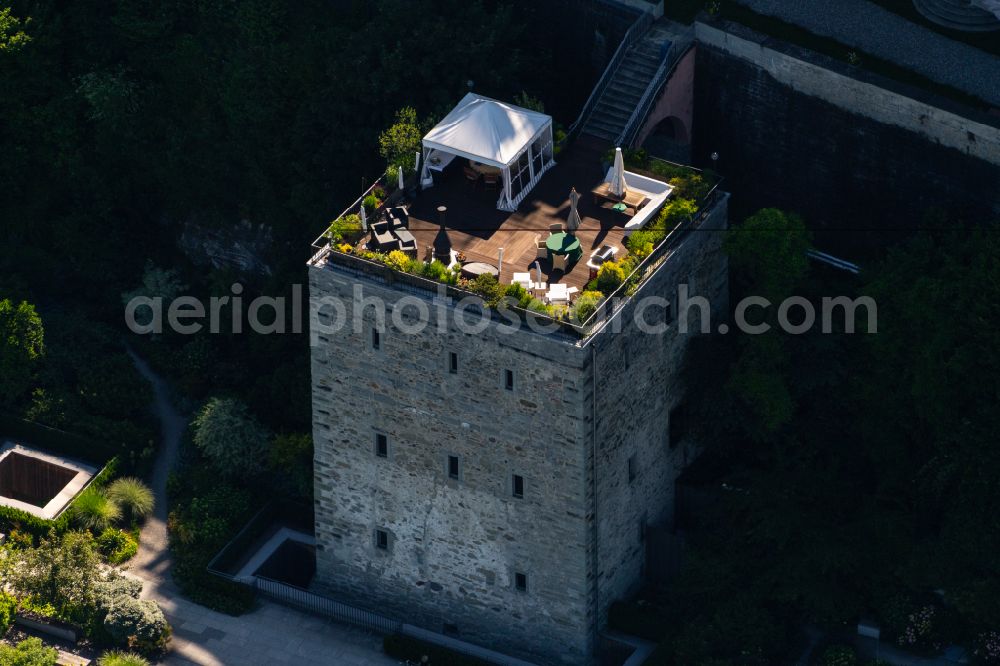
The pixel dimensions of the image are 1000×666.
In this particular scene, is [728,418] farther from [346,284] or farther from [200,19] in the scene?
[200,19]

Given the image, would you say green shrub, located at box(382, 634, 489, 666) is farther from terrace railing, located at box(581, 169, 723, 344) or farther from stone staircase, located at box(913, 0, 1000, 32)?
stone staircase, located at box(913, 0, 1000, 32)

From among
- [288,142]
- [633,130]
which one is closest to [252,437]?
[288,142]

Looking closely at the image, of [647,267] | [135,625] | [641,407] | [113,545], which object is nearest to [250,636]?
[135,625]

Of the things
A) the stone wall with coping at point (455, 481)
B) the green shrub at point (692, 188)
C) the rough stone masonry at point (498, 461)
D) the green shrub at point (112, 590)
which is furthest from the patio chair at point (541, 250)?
the green shrub at point (112, 590)

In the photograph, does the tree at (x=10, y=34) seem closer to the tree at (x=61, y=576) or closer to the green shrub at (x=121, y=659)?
the tree at (x=61, y=576)

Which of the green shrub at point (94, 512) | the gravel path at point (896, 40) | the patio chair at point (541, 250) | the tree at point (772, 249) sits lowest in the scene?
the green shrub at point (94, 512)

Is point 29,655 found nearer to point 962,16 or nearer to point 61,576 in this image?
point 61,576
